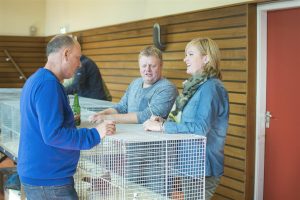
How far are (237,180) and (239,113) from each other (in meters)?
0.66

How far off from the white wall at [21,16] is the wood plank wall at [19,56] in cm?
17

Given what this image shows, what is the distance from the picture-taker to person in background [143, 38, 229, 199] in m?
2.18

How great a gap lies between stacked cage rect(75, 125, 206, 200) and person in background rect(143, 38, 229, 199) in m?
0.07

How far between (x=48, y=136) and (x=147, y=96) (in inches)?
41.7

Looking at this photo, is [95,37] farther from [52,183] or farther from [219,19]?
[52,183]

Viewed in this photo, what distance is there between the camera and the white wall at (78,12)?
18.1 feet

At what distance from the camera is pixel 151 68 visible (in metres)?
2.87

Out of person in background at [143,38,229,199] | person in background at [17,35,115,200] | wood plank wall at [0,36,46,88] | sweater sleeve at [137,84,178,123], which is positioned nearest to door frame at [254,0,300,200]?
sweater sleeve at [137,84,178,123]

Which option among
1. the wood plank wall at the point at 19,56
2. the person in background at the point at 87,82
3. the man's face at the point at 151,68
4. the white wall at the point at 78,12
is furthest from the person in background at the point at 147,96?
the wood plank wall at the point at 19,56

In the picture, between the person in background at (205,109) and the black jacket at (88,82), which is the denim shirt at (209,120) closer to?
the person in background at (205,109)

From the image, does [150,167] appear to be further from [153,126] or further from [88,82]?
[88,82]

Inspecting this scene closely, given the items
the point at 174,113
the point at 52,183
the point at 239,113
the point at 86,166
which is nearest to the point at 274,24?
the point at 239,113

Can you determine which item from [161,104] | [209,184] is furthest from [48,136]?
[161,104]

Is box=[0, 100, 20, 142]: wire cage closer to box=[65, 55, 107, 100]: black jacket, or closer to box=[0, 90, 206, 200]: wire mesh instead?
box=[65, 55, 107, 100]: black jacket
